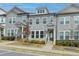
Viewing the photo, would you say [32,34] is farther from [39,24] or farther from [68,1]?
[68,1]

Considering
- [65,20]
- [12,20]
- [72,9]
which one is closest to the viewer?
[72,9]

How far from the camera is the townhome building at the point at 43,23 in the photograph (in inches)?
302

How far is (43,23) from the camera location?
25.6 ft

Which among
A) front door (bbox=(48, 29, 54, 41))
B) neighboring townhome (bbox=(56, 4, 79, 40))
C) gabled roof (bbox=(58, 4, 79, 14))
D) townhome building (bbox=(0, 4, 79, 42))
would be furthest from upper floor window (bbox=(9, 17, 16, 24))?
gabled roof (bbox=(58, 4, 79, 14))

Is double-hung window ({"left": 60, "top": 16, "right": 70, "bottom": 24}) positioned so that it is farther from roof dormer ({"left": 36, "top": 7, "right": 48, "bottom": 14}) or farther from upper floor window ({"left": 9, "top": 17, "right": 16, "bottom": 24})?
upper floor window ({"left": 9, "top": 17, "right": 16, "bottom": 24})

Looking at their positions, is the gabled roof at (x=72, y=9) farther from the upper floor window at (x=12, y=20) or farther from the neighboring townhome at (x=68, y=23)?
the upper floor window at (x=12, y=20)

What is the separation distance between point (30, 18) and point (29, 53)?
3.33ft

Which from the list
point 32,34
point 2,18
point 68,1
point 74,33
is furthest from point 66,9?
point 2,18

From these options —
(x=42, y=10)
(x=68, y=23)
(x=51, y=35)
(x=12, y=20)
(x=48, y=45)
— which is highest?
(x=42, y=10)

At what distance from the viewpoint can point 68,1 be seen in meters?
7.67

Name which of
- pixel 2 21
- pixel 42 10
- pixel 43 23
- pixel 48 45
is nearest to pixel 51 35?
pixel 48 45

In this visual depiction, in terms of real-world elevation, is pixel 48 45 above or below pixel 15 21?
below

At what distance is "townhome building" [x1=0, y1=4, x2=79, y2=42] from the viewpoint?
25.2 ft

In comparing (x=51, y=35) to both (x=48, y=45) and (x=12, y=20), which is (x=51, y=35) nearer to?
(x=48, y=45)
